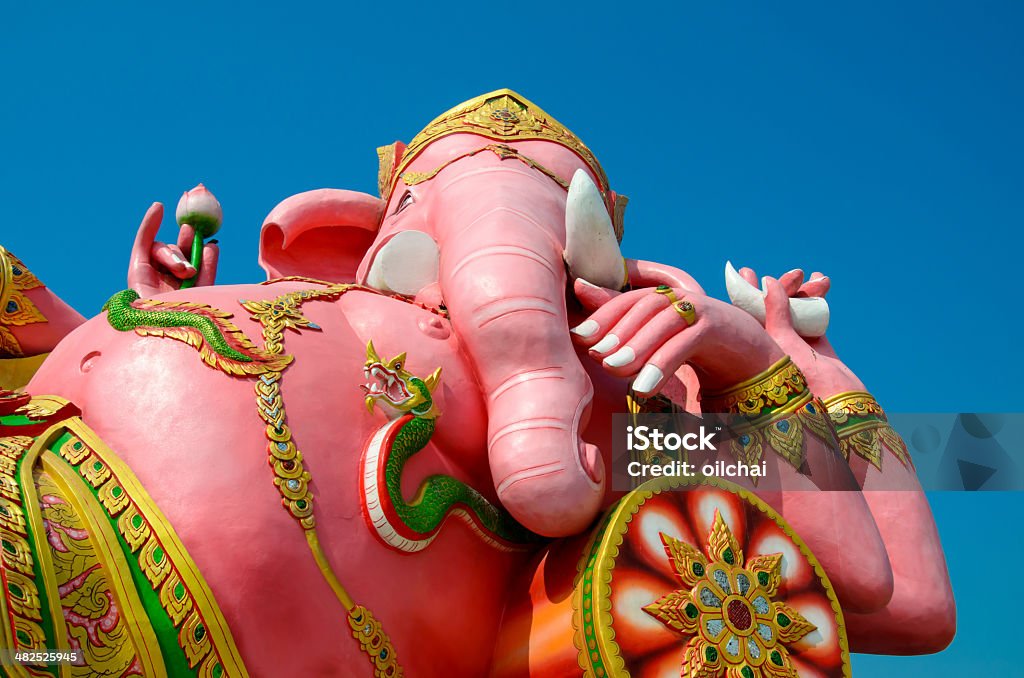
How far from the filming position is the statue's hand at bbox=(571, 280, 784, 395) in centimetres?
409

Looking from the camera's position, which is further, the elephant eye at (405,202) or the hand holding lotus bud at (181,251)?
the hand holding lotus bud at (181,251)

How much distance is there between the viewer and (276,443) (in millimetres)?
3570

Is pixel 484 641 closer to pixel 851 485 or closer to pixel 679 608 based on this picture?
pixel 679 608

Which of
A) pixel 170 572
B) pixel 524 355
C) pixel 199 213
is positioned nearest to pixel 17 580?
pixel 170 572

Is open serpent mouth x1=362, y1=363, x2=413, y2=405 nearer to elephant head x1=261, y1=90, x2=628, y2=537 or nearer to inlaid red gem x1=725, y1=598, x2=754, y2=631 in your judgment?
elephant head x1=261, y1=90, x2=628, y2=537

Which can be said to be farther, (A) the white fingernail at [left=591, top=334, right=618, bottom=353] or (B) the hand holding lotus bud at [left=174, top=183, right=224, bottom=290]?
(B) the hand holding lotus bud at [left=174, top=183, right=224, bottom=290]

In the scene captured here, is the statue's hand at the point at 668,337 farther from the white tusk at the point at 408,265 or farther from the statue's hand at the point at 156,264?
the statue's hand at the point at 156,264

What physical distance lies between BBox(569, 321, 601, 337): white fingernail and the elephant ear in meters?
1.52

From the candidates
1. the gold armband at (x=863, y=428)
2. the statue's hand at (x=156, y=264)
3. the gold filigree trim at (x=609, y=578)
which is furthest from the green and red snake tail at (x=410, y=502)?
the statue's hand at (x=156, y=264)

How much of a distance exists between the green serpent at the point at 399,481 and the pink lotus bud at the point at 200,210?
2.12 meters

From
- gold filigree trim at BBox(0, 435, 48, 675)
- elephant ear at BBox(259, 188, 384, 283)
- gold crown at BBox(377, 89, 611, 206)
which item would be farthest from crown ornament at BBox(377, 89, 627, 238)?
gold filigree trim at BBox(0, 435, 48, 675)

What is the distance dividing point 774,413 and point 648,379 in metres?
0.70

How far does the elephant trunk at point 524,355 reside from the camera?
3.67 meters

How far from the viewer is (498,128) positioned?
196 inches
